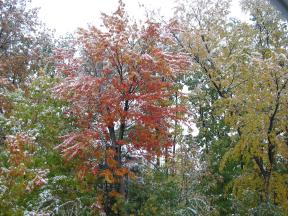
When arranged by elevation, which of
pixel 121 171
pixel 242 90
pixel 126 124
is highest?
pixel 242 90

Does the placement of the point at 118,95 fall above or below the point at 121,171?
above

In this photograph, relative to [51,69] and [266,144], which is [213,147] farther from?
[51,69]

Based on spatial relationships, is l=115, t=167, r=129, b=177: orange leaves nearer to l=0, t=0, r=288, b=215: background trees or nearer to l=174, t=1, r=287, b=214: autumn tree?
l=0, t=0, r=288, b=215: background trees

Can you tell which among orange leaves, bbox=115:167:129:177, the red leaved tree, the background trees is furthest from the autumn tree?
orange leaves, bbox=115:167:129:177

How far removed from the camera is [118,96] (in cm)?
1015

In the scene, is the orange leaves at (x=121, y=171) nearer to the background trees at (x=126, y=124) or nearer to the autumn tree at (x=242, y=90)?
the background trees at (x=126, y=124)

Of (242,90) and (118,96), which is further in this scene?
(242,90)

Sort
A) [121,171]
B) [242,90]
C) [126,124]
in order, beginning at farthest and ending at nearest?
[242,90], [126,124], [121,171]

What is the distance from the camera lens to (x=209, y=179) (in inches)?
581

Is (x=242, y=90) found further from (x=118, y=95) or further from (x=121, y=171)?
(x=121, y=171)

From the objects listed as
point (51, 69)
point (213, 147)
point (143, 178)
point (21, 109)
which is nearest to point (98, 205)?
point (143, 178)

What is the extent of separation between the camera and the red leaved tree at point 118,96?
33.0 feet

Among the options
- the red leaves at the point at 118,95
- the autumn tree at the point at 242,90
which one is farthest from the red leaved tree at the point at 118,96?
the autumn tree at the point at 242,90

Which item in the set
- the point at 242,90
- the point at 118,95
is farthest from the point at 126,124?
the point at 242,90
